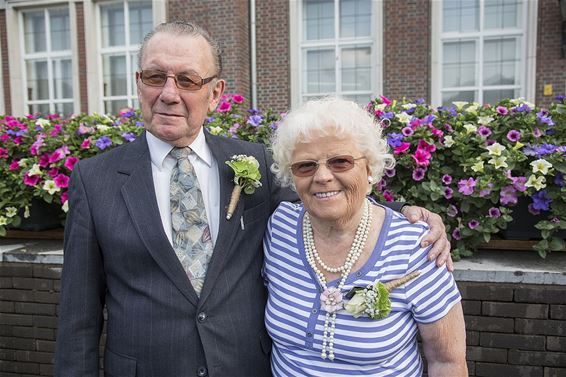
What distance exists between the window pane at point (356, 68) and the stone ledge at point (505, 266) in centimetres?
825

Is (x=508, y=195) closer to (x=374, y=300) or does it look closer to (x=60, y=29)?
(x=374, y=300)

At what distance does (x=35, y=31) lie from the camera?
11930mm

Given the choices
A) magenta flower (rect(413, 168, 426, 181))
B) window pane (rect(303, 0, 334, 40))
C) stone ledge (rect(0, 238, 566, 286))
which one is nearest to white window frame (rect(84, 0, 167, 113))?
window pane (rect(303, 0, 334, 40))

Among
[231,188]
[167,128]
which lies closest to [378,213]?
[231,188]

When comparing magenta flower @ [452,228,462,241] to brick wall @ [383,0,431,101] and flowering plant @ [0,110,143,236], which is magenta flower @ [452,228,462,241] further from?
brick wall @ [383,0,431,101]

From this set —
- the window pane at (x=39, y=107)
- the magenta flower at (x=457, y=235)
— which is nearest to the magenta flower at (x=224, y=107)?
the magenta flower at (x=457, y=235)

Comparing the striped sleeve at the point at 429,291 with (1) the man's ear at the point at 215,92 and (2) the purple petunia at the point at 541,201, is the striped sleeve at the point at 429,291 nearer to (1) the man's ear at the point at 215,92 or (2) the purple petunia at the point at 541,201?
(1) the man's ear at the point at 215,92

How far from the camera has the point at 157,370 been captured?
1.56 m

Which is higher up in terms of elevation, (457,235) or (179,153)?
(179,153)

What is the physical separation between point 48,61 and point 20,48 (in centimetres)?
73

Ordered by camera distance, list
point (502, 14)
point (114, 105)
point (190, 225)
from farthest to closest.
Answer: point (114, 105) < point (502, 14) < point (190, 225)

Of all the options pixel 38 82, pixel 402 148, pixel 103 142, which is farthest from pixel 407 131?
pixel 38 82

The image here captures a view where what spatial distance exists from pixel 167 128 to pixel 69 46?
1201 cm

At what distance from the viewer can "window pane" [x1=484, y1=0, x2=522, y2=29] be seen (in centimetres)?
970
